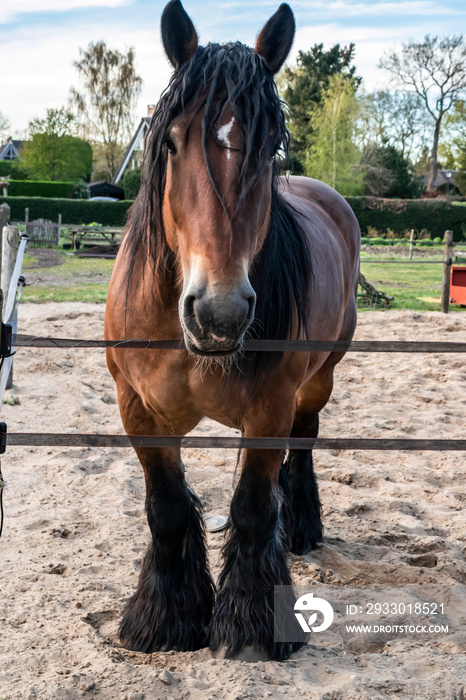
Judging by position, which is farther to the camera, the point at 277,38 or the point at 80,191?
the point at 80,191

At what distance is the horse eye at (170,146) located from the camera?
6.27 ft

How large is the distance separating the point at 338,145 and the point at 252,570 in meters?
34.6

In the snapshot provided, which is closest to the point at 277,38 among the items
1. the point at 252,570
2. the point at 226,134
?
the point at 226,134

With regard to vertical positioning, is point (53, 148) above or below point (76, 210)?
above

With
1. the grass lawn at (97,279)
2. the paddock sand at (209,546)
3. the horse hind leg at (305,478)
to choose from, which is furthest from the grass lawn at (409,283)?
the horse hind leg at (305,478)

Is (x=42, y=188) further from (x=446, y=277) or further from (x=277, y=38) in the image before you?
(x=277, y=38)

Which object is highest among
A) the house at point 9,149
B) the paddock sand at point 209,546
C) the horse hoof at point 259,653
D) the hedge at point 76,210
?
the house at point 9,149

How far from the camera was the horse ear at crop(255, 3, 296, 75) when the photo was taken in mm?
2070

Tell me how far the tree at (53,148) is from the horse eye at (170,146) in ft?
138

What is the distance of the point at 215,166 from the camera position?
70.1 inches

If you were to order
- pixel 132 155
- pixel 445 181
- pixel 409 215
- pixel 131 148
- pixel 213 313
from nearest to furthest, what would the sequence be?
1. pixel 213 313
2. pixel 409 215
3. pixel 131 148
4. pixel 132 155
5. pixel 445 181

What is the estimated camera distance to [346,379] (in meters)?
6.39

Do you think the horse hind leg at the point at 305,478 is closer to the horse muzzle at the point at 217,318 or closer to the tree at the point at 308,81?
the horse muzzle at the point at 217,318

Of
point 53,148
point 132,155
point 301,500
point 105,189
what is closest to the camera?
point 301,500
